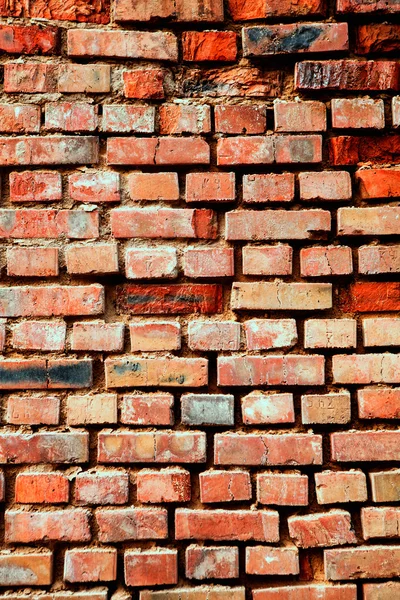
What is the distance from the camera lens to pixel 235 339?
138cm

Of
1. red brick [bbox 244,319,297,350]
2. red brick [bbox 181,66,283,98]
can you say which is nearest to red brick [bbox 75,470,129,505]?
red brick [bbox 244,319,297,350]

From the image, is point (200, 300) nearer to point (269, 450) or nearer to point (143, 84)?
point (269, 450)

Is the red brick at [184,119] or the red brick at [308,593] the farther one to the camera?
the red brick at [184,119]

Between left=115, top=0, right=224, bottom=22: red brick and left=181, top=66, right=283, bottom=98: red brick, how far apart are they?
0.14 meters

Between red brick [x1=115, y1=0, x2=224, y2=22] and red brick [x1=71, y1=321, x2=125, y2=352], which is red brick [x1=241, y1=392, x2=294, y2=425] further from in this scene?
red brick [x1=115, y1=0, x2=224, y2=22]

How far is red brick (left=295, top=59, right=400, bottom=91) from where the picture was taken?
142 centimetres

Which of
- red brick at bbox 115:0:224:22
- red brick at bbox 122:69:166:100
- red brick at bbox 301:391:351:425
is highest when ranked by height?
red brick at bbox 115:0:224:22

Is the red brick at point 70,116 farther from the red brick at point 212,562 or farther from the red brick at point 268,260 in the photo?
the red brick at point 212,562

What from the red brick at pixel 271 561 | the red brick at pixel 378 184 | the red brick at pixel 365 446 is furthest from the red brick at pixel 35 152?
the red brick at pixel 271 561

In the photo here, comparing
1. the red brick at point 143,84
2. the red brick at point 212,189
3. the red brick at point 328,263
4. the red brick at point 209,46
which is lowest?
the red brick at point 328,263

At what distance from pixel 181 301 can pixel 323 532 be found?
26.5 inches

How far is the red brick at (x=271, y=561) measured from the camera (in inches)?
51.6

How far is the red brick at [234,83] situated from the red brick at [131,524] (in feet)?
3.54

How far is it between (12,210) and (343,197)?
860 mm
